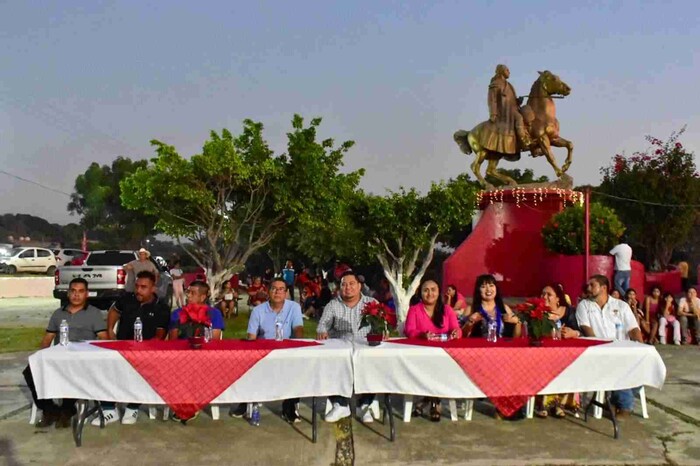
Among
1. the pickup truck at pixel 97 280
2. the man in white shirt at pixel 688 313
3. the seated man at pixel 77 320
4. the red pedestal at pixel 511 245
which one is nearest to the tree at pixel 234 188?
the pickup truck at pixel 97 280

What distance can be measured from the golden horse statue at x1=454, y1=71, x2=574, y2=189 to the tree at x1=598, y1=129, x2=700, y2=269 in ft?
22.0

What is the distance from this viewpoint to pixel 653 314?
12680 mm

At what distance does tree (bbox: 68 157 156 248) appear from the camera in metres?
49.3

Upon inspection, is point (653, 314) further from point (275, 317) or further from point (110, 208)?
point (110, 208)

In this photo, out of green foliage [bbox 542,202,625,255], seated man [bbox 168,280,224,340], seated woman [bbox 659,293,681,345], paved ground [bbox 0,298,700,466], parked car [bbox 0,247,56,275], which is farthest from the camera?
parked car [bbox 0,247,56,275]

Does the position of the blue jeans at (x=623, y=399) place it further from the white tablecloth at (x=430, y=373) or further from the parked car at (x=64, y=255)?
the parked car at (x=64, y=255)

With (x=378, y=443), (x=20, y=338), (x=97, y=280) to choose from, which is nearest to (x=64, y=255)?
(x=97, y=280)

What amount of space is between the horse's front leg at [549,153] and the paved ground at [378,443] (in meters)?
12.3

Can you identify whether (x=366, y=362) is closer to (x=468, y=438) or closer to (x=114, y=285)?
(x=468, y=438)

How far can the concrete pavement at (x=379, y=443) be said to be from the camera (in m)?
5.19

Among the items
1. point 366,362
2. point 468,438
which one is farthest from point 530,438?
point 366,362

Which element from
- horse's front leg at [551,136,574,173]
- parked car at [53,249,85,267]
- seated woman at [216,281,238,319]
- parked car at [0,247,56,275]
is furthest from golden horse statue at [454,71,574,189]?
parked car at [0,247,56,275]

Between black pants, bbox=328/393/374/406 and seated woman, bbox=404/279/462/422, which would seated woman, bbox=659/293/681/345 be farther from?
black pants, bbox=328/393/374/406

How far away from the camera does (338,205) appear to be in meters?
19.0
